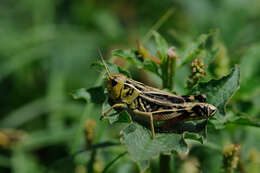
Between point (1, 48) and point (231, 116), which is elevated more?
point (1, 48)

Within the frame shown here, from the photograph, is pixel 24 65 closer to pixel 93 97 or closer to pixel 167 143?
pixel 93 97

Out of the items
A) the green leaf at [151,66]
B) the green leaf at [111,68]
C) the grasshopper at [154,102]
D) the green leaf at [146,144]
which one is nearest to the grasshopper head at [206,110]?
the grasshopper at [154,102]

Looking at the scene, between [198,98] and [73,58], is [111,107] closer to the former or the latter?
[198,98]

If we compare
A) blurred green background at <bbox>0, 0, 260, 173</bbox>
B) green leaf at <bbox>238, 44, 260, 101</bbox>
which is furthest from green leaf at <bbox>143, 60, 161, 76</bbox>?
green leaf at <bbox>238, 44, 260, 101</bbox>

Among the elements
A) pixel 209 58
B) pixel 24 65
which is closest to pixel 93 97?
pixel 209 58

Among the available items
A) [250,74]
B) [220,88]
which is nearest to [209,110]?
[220,88]

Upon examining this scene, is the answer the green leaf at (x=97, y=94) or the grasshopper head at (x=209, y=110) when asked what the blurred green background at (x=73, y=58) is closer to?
the green leaf at (x=97, y=94)

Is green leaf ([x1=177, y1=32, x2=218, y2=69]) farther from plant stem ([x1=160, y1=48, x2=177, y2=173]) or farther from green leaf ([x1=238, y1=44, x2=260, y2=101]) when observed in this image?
green leaf ([x1=238, y1=44, x2=260, y2=101])
